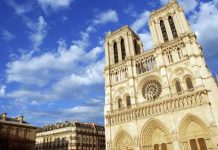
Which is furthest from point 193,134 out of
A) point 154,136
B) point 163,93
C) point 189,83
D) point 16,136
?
point 16,136

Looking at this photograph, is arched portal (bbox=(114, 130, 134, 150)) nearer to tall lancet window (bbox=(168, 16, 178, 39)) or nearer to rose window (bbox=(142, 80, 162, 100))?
rose window (bbox=(142, 80, 162, 100))

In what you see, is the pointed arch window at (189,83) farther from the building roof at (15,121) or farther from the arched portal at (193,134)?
the building roof at (15,121)

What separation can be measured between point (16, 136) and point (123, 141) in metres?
16.0

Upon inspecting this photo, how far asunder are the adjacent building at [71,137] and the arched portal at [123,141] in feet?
47.0

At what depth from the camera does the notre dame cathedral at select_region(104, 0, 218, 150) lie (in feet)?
88.0

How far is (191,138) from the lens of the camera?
2691 centimetres

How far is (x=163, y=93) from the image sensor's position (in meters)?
30.7

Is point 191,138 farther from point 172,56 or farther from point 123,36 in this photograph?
point 123,36

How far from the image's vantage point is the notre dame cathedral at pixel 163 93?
2681 centimetres

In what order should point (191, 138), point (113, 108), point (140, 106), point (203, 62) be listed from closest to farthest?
point (191, 138), point (203, 62), point (140, 106), point (113, 108)

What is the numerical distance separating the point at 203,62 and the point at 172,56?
15.5ft

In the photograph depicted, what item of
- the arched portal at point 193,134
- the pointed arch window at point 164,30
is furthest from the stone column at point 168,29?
the arched portal at point 193,134

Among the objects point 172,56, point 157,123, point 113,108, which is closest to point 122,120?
point 113,108

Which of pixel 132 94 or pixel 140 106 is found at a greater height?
Answer: pixel 132 94
